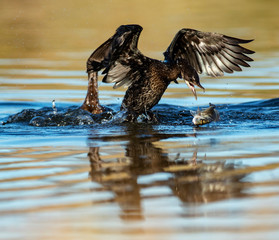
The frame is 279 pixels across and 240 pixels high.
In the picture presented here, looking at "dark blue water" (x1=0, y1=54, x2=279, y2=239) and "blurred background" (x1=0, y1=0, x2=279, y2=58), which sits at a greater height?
"blurred background" (x1=0, y1=0, x2=279, y2=58)

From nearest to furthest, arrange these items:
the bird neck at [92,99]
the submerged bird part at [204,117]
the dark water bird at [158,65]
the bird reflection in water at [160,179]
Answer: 1. the bird reflection in water at [160,179]
2. the submerged bird part at [204,117]
3. the dark water bird at [158,65]
4. the bird neck at [92,99]

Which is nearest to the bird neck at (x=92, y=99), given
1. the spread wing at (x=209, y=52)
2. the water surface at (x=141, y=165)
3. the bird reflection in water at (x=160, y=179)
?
the water surface at (x=141, y=165)

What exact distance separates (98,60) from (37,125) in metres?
1.24

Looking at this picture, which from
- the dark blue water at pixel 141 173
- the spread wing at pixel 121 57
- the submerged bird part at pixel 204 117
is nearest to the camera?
the dark blue water at pixel 141 173

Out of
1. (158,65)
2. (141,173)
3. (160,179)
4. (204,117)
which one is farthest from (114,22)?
(160,179)

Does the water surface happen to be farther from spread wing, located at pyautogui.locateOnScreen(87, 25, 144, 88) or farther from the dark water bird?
spread wing, located at pyautogui.locateOnScreen(87, 25, 144, 88)

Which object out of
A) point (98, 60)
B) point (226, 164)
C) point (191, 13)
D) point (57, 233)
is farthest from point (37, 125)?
point (191, 13)

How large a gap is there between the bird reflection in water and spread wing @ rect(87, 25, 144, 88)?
4.97ft

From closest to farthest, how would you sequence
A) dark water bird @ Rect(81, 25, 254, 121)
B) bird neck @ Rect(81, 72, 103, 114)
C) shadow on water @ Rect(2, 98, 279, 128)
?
shadow on water @ Rect(2, 98, 279, 128) < dark water bird @ Rect(81, 25, 254, 121) < bird neck @ Rect(81, 72, 103, 114)

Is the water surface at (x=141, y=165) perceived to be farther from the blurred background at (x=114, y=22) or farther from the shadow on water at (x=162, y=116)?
the blurred background at (x=114, y=22)

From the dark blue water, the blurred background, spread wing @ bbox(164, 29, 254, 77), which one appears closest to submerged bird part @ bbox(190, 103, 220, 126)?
the dark blue water

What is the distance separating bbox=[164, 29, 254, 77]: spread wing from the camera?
898cm

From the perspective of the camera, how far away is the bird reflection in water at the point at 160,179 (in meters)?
4.75

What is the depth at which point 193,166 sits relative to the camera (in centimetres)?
572
